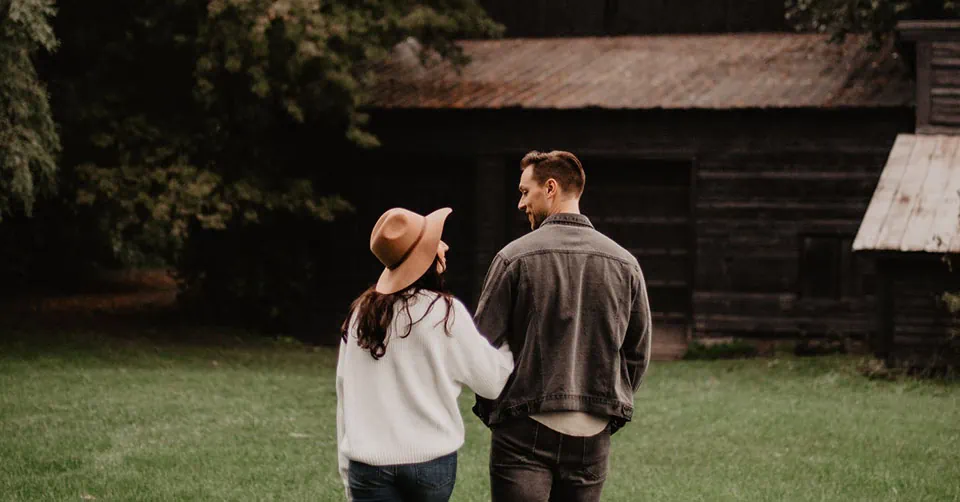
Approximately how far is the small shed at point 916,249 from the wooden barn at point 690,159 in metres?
2.05

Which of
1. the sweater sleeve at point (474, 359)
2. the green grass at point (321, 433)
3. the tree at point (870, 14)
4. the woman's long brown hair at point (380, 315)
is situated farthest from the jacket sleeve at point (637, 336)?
the tree at point (870, 14)

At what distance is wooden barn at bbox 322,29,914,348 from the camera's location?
59.0 ft

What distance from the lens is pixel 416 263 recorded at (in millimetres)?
4555

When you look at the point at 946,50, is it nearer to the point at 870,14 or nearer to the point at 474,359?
the point at 870,14

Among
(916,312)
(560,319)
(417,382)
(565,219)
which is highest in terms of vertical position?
(565,219)

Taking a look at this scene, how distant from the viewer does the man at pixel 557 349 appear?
448cm

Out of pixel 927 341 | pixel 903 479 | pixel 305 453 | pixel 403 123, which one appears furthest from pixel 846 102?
pixel 305 453

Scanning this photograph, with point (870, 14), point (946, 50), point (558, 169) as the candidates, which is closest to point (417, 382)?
point (558, 169)

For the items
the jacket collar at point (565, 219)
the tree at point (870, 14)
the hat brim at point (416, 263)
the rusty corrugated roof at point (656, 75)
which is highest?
the tree at point (870, 14)

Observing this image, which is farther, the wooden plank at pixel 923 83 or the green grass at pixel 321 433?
the wooden plank at pixel 923 83

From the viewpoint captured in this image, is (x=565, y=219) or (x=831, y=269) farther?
(x=831, y=269)

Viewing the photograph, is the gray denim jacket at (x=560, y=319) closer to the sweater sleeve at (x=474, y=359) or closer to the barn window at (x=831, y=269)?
the sweater sleeve at (x=474, y=359)

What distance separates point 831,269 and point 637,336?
14145mm

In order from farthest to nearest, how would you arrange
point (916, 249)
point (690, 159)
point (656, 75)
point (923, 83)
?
1. point (656, 75)
2. point (690, 159)
3. point (923, 83)
4. point (916, 249)
